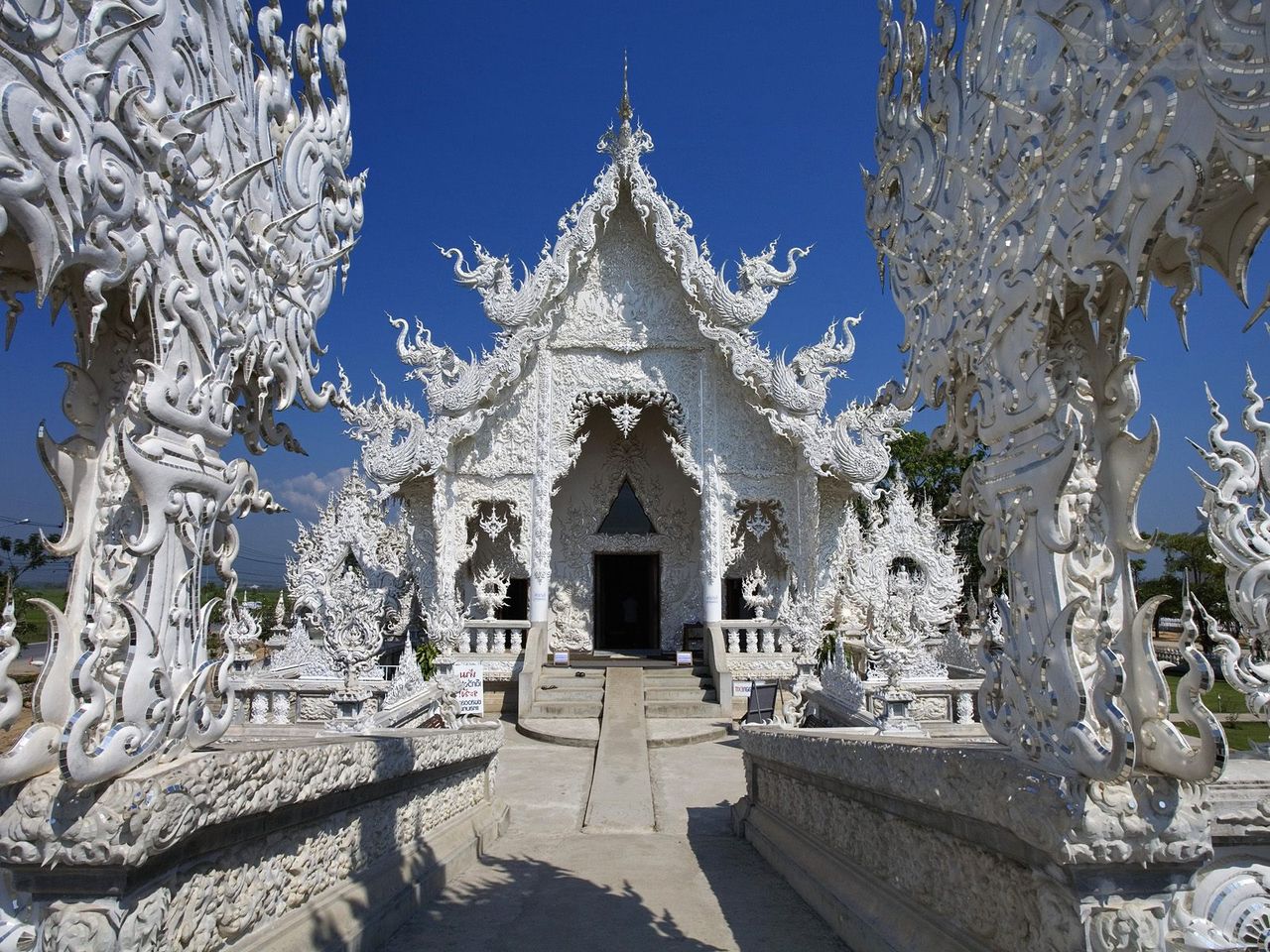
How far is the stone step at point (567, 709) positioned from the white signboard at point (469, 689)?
1987mm

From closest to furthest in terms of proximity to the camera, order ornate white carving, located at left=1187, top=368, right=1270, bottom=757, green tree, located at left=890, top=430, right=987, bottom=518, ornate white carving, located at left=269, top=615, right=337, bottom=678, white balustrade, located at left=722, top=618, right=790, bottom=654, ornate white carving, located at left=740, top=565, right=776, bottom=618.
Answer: ornate white carving, located at left=1187, top=368, right=1270, bottom=757, ornate white carving, located at left=269, top=615, right=337, bottom=678, white balustrade, located at left=722, top=618, right=790, bottom=654, ornate white carving, located at left=740, top=565, right=776, bottom=618, green tree, located at left=890, top=430, right=987, bottom=518

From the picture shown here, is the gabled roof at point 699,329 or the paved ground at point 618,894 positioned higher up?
the gabled roof at point 699,329

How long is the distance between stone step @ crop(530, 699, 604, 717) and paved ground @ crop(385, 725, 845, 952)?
3653 mm

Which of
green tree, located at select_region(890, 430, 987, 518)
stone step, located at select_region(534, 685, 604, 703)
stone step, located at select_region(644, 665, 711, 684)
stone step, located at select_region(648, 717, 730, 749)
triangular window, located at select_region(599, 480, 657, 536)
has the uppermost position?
green tree, located at select_region(890, 430, 987, 518)

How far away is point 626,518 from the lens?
1470 centimetres

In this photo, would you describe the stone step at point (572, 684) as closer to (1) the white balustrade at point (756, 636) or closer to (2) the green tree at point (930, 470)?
(1) the white balustrade at point (756, 636)

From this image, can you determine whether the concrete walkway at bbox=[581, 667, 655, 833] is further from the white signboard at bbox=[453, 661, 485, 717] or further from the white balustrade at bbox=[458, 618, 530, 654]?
the white balustrade at bbox=[458, 618, 530, 654]

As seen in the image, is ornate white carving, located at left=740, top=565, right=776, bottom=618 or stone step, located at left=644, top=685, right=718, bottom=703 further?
ornate white carving, located at left=740, top=565, right=776, bottom=618

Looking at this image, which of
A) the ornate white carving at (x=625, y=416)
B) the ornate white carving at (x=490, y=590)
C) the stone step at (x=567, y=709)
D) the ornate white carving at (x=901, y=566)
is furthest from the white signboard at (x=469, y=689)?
the ornate white carving at (x=625, y=416)

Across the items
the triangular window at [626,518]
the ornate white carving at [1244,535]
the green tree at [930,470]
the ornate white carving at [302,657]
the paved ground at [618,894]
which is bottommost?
the paved ground at [618,894]

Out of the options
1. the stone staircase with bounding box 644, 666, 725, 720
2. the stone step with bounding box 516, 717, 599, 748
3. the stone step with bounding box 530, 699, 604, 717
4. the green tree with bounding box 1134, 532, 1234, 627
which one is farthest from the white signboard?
the green tree with bounding box 1134, 532, 1234, 627

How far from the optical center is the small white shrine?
1201cm

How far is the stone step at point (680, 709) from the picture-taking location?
1059 cm

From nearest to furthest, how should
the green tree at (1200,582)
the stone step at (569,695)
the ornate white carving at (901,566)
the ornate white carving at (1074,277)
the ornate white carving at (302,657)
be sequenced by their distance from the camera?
the ornate white carving at (1074,277) < the ornate white carving at (302,657) < the stone step at (569,695) < the ornate white carving at (901,566) < the green tree at (1200,582)
